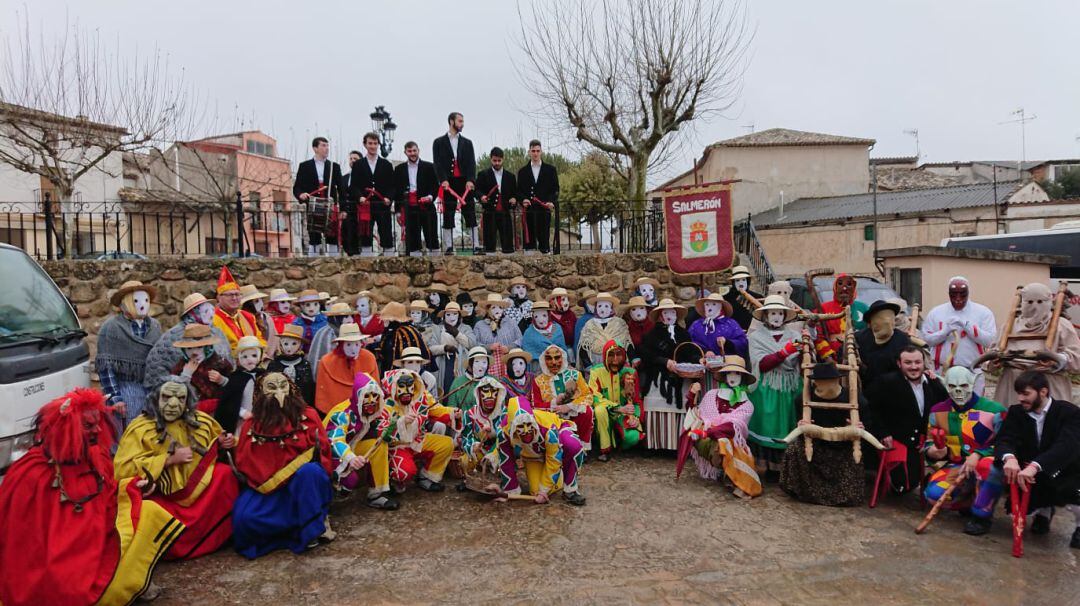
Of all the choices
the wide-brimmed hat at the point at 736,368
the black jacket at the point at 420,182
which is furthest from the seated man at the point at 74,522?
the black jacket at the point at 420,182

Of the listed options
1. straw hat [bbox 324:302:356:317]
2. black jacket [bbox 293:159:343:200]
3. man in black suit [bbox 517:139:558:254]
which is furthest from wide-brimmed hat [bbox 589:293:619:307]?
black jacket [bbox 293:159:343:200]

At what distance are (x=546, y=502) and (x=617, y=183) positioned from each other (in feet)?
67.6

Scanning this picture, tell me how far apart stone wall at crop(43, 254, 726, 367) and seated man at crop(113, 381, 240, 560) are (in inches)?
168

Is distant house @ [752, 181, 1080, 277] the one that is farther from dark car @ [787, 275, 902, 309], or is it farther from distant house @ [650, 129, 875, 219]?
dark car @ [787, 275, 902, 309]

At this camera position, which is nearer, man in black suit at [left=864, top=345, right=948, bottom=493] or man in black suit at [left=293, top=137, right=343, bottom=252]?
man in black suit at [left=864, top=345, right=948, bottom=493]

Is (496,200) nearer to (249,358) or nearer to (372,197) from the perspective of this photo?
(372,197)

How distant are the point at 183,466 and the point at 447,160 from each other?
6185 millimetres

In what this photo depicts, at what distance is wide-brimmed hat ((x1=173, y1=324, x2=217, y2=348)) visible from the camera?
5.26m

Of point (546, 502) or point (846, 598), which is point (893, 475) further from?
point (546, 502)

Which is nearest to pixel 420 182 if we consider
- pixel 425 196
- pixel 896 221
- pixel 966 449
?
pixel 425 196

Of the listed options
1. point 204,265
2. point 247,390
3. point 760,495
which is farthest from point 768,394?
point 204,265

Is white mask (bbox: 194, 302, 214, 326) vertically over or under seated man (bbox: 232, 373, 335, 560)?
over

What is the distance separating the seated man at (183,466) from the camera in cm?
435

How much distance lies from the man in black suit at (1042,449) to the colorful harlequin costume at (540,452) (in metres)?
3.17
